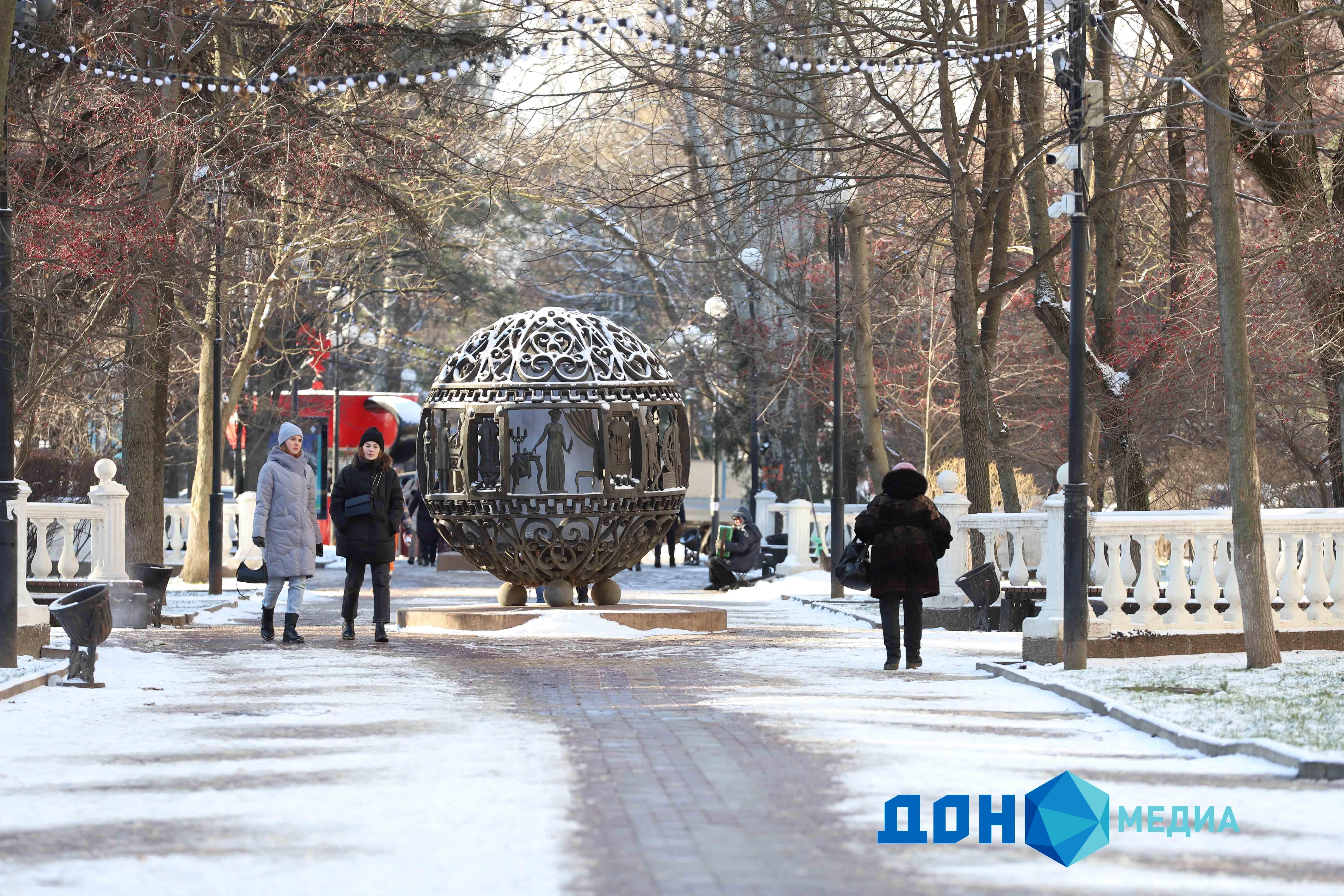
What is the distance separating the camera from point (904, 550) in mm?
14758

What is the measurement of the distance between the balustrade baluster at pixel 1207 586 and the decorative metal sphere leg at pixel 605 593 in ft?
20.3

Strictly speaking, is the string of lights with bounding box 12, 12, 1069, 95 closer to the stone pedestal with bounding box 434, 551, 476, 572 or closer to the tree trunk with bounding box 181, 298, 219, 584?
the tree trunk with bounding box 181, 298, 219, 584

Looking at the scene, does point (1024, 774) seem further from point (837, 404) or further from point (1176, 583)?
point (837, 404)

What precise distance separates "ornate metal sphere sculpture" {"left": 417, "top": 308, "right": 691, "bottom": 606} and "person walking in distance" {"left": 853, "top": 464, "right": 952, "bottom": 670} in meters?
3.88

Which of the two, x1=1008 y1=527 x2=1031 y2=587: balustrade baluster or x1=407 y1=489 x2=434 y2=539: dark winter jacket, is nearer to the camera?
x1=1008 y1=527 x2=1031 y2=587: balustrade baluster

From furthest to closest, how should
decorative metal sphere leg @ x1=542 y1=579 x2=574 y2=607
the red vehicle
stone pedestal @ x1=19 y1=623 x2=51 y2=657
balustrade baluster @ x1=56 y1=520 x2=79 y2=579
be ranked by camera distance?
the red vehicle < decorative metal sphere leg @ x1=542 y1=579 x2=574 y2=607 < balustrade baluster @ x1=56 y1=520 x2=79 y2=579 < stone pedestal @ x1=19 y1=623 x2=51 y2=657

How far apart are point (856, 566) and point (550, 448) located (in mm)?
4125

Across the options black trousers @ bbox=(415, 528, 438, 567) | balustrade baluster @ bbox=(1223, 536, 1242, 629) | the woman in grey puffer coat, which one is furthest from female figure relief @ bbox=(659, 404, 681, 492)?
black trousers @ bbox=(415, 528, 438, 567)

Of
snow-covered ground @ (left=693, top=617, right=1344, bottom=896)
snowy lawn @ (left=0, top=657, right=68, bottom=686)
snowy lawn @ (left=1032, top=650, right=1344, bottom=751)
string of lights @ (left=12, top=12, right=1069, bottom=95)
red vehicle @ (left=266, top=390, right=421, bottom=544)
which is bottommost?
snow-covered ground @ (left=693, top=617, right=1344, bottom=896)

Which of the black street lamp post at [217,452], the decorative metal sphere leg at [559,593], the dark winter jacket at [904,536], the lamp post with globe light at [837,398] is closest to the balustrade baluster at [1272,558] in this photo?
the dark winter jacket at [904,536]

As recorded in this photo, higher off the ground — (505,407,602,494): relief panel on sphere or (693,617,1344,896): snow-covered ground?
(505,407,602,494): relief panel on sphere

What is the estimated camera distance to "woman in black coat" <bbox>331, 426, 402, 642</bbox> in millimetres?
17078

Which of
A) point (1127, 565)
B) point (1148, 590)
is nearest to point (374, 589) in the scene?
point (1127, 565)

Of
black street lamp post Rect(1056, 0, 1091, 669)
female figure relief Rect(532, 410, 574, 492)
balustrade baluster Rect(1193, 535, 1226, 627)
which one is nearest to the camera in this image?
black street lamp post Rect(1056, 0, 1091, 669)
